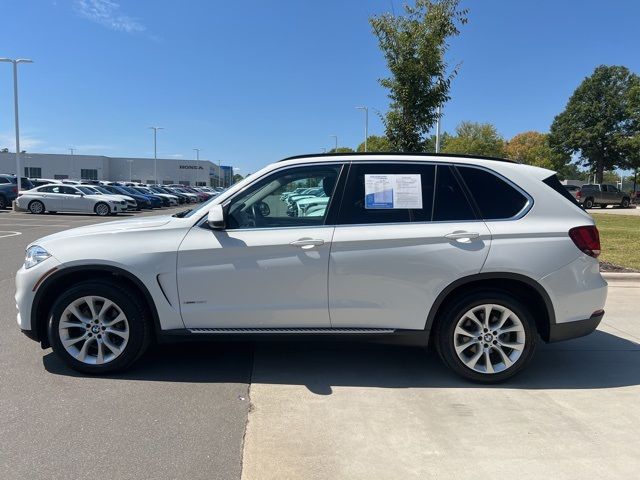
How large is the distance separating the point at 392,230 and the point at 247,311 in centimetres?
134

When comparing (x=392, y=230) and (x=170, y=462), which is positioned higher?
(x=392, y=230)

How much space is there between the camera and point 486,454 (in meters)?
3.17

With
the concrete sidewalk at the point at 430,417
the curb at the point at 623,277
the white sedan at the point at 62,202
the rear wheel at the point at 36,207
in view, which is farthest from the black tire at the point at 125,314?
the rear wheel at the point at 36,207

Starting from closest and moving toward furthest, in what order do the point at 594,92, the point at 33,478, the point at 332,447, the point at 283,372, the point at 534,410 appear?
the point at 33,478, the point at 332,447, the point at 534,410, the point at 283,372, the point at 594,92

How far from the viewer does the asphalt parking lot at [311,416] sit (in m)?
3.03

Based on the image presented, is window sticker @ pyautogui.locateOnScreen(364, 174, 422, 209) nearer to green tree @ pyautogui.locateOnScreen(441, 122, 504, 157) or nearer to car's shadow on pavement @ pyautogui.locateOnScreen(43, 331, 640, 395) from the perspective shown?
car's shadow on pavement @ pyautogui.locateOnScreen(43, 331, 640, 395)

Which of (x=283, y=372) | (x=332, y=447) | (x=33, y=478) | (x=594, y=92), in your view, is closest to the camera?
(x=33, y=478)

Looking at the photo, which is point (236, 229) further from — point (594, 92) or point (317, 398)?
point (594, 92)

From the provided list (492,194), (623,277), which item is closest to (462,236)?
(492,194)

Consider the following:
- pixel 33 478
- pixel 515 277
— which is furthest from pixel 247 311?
Answer: pixel 515 277

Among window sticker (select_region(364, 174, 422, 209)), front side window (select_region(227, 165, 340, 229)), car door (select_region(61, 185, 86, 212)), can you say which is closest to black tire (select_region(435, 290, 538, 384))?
window sticker (select_region(364, 174, 422, 209))

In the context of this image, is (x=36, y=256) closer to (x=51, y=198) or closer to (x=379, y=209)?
(x=379, y=209)

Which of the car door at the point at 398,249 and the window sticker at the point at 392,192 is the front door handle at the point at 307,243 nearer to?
the car door at the point at 398,249

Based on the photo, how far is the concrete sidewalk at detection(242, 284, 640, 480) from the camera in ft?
9.98
